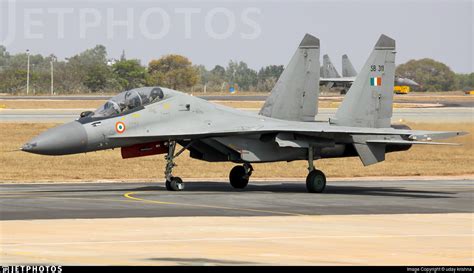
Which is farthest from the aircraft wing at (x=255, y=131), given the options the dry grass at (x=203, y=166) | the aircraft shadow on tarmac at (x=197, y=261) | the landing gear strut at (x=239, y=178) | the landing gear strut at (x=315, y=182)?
the aircraft shadow on tarmac at (x=197, y=261)

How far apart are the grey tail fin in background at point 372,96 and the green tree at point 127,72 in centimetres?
9825

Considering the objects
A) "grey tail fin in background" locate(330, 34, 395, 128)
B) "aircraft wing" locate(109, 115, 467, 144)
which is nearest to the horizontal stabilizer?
"aircraft wing" locate(109, 115, 467, 144)

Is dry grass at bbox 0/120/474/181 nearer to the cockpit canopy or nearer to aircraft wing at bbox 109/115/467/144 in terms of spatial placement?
aircraft wing at bbox 109/115/467/144

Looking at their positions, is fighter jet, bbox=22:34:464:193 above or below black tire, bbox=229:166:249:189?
above

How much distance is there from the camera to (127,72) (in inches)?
5300

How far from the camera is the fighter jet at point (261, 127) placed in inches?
1104

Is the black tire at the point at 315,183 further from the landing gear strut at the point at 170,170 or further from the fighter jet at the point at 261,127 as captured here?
the landing gear strut at the point at 170,170

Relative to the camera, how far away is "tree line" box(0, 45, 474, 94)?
132 meters

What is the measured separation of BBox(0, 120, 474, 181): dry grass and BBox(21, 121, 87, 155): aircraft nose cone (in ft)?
30.2

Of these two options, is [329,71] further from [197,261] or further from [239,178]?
[197,261]

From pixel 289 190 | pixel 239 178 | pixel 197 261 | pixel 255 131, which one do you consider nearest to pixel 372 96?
pixel 289 190

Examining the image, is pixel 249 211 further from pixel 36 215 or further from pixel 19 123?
pixel 19 123

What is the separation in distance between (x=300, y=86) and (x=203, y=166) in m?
10.8

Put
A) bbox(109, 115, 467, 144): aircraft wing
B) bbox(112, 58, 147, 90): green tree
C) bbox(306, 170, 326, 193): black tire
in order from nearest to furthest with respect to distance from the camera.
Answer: bbox(109, 115, 467, 144): aircraft wing < bbox(306, 170, 326, 193): black tire < bbox(112, 58, 147, 90): green tree
